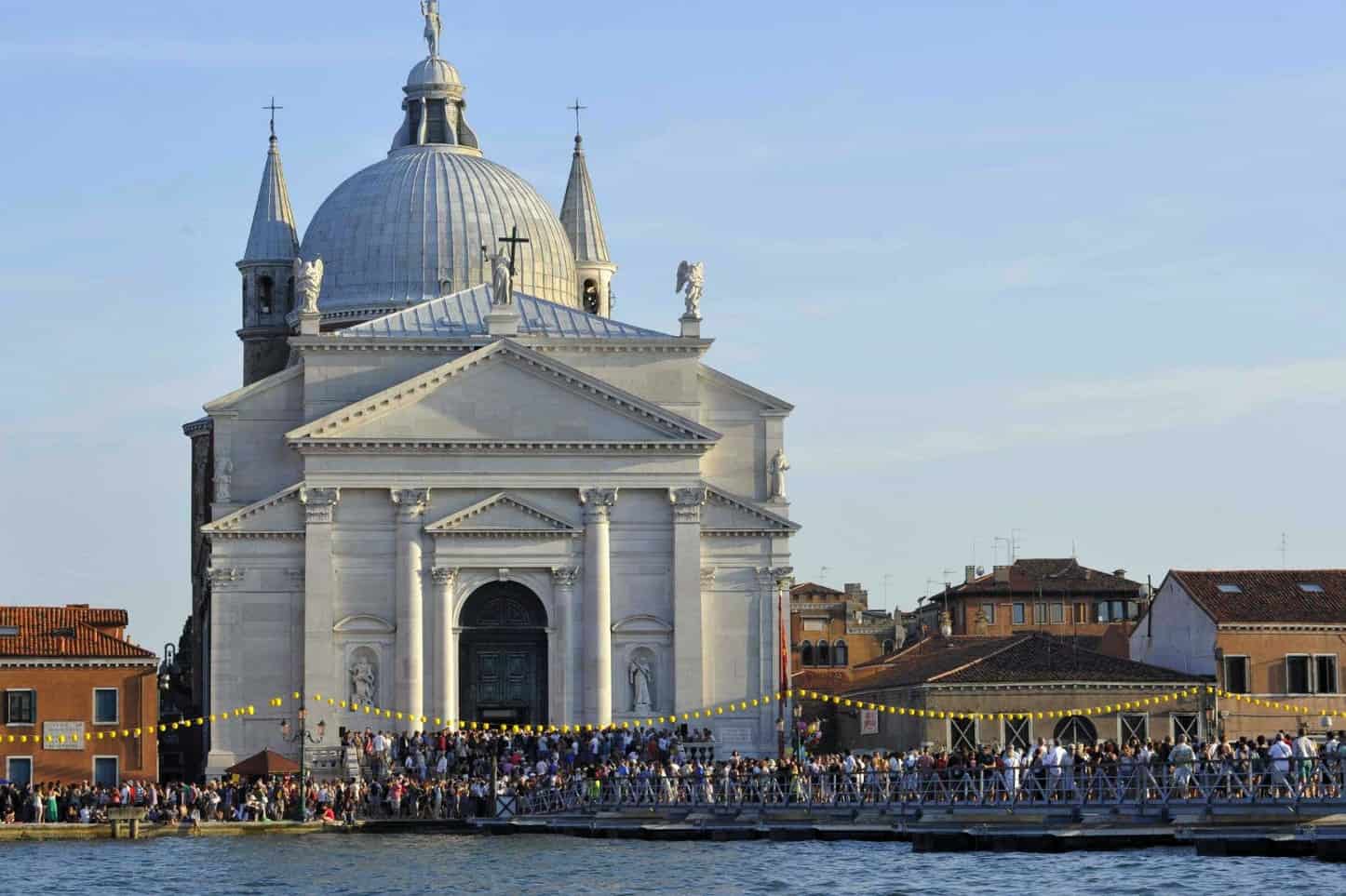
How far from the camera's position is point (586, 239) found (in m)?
83.9

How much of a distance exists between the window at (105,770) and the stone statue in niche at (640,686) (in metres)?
10.2

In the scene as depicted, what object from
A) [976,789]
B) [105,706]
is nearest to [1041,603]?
[105,706]

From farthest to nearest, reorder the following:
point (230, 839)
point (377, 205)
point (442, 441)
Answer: point (377, 205)
point (442, 441)
point (230, 839)

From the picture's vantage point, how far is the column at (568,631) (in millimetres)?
66375

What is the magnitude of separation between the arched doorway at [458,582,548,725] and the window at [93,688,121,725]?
692 centimetres

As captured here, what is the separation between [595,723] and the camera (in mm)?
65812

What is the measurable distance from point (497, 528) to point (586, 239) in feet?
62.9

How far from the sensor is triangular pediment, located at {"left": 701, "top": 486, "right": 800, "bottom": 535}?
67.7 metres

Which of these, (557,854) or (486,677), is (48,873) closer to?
(557,854)

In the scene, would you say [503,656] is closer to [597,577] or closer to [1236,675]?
[597,577]

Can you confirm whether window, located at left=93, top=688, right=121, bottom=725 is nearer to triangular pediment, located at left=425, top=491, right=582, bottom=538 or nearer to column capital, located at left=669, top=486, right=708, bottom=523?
triangular pediment, located at left=425, top=491, right=582, bottom=538

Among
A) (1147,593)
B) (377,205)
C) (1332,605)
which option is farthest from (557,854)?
(1147,593)

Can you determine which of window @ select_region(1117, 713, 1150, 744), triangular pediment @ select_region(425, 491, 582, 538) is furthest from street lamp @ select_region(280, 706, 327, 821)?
window @ select_region(1117, 713, 1150, 744)

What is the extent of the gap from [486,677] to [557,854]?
57.2ft
